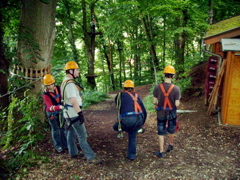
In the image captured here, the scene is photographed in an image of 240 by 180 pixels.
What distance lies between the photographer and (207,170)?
371 cm

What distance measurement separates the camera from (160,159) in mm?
4172

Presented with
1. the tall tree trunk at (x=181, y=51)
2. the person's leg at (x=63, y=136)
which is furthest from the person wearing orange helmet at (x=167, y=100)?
the tall tree trunk at (x=181, y=51)

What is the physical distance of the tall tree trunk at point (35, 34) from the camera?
439cm

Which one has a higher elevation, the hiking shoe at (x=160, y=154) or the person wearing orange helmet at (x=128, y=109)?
the person wearing orange helmet at (x=128, y=109)

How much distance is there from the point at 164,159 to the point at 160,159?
95 millimetres

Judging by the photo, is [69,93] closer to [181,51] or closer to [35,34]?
[35,34]

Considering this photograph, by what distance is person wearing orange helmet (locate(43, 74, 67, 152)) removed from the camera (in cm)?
400

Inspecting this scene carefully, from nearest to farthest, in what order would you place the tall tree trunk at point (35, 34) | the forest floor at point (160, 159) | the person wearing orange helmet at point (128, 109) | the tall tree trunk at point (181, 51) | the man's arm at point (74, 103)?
the man's arm at point (74, 103) → the forest floor at point (160, 159) → the person wearing orange helmet at point (128, 109) → the tall tree trunk at point (35, 34) → the tall tree trunk at point (181, 51)

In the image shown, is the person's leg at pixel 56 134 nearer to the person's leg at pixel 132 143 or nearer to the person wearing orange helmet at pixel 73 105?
the person wearing orange helmet at pixel 73 105

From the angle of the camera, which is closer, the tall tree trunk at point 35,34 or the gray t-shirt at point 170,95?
the gray t-shirt at point 170,95

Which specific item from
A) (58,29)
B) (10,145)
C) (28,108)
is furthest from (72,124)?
(58,29)

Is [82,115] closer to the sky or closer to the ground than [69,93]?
closer to the ground

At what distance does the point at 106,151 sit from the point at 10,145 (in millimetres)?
2409

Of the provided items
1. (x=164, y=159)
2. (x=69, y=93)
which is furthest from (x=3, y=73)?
(x=164, y=159)
